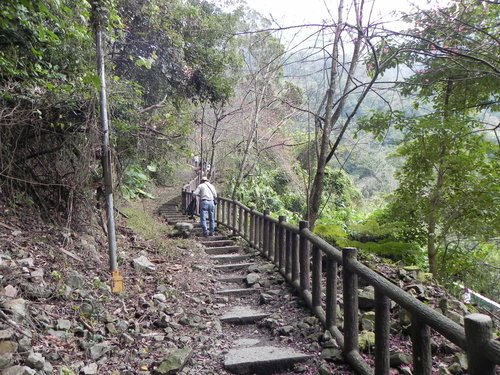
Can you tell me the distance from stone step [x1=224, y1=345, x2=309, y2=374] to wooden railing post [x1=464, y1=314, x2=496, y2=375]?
81.1 inches

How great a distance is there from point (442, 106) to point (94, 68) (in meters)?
6.48

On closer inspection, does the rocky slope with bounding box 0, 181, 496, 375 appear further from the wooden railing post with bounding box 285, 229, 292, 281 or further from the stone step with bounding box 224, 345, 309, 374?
the wooden railing post with bounding box 285, 229, 292, 281

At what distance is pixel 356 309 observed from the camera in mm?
3533

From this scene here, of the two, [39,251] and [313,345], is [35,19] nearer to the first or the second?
[39,251]

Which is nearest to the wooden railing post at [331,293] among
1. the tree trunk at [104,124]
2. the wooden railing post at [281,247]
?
the wooden railing post at [281,247]

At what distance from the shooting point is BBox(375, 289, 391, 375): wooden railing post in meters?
2.96

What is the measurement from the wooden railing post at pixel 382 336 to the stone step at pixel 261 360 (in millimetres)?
951

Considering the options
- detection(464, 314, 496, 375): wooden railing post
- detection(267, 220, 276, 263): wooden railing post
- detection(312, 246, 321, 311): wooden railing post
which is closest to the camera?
detection(464, 314, 496, 375): wooden railing post

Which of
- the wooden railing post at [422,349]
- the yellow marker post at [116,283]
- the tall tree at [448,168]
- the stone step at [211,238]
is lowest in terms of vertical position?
the stone step at [211,238]

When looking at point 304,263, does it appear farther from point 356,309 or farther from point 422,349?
Answer: point 422,349

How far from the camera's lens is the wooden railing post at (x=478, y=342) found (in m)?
1.88

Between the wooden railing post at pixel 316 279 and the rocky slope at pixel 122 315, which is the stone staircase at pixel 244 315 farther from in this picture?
the wooden railing post at pixel 316 279

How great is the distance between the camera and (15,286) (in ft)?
12.0

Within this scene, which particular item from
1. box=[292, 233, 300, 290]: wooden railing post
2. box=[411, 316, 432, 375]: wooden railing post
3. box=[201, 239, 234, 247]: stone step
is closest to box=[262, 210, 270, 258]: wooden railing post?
box=[292, 233, 300, 290]: wooden railing post
